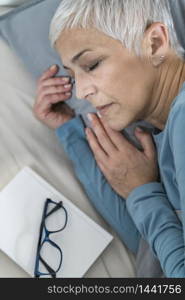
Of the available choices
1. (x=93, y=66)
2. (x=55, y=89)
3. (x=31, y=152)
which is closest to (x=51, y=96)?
(x=55, y=89)

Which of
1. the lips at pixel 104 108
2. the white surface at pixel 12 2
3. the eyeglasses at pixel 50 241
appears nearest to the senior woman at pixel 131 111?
the lips at pixel 104 108

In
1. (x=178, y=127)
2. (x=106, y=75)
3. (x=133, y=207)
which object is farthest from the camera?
(x=133, y=207)

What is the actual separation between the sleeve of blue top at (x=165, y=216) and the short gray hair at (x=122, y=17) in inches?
7.7

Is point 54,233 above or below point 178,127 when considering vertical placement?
below

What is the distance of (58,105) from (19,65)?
6.1 inches

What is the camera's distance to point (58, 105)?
1.29 metres

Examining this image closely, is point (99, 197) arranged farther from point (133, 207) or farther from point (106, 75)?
point (106, 75)

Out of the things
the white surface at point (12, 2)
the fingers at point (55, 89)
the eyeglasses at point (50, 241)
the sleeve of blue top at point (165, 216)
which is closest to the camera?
the sleeve of blue top at point (165, 216)

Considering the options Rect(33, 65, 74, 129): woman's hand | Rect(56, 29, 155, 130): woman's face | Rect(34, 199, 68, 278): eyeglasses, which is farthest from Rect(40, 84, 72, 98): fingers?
Rect(34, 199, 68, 278): eyeglasses

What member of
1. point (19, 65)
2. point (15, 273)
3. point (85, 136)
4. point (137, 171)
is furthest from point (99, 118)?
point (15, 273)

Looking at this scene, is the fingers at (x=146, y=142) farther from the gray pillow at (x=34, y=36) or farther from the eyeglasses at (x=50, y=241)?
the eyeglasses at (x=50, y=241)

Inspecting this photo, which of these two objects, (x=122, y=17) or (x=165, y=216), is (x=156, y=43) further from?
(x=165, y=216)

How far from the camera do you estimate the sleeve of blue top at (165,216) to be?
875 millimetres

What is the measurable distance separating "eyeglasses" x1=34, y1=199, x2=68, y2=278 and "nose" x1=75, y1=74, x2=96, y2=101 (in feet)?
0.89
